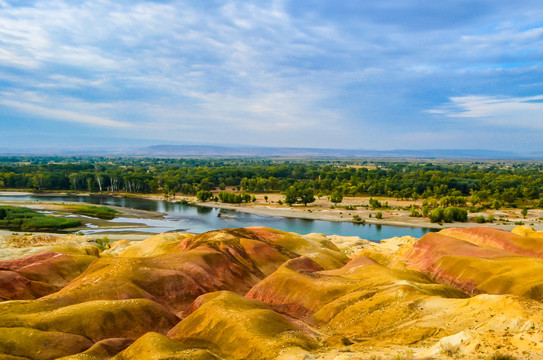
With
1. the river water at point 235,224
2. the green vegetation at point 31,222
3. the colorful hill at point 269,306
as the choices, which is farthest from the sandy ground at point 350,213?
the colorful hill at point 269,306

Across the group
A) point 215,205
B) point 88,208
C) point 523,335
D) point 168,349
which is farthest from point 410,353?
point 215,205

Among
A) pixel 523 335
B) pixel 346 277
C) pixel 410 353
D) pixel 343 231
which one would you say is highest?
pixel 523 335

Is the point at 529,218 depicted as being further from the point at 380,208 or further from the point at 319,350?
the point at 319,350

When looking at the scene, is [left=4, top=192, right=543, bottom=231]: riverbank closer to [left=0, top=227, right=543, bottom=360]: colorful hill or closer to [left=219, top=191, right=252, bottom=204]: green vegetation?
[left=219, top=191, right=252, bottom=204]: green vegetation

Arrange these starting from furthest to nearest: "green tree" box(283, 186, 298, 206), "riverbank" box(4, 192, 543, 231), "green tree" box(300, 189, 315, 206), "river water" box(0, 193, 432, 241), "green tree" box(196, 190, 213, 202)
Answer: "green tree" box(196, 190, 213, 202), "green tree" box(300, 189, 315, 206), "green tree" box(283, 186, 298, 206), "riverbank" box(4, 192, 543, 231), "river water" box(0, 193, 432, 241)

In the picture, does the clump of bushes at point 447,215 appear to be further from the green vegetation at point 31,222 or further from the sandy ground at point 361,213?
the green vegetation at point 31,222

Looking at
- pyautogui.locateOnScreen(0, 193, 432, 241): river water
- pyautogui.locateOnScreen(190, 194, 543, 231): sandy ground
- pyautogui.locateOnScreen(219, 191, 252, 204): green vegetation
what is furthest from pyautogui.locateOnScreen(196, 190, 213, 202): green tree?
pyautogui.locateOnScreen(0, 193, 432, 241): river water
